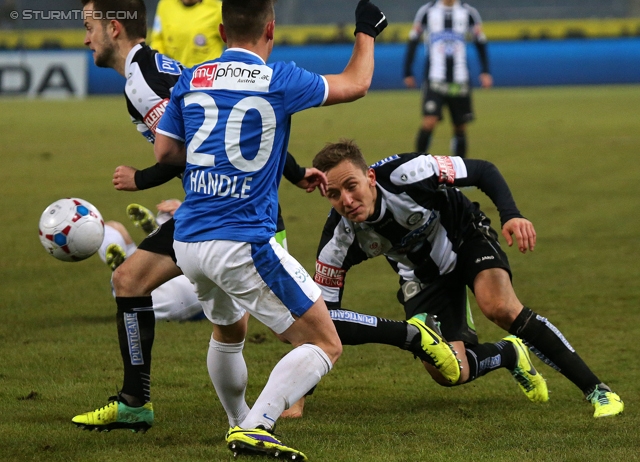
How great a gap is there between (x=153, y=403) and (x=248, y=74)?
6.02 ft

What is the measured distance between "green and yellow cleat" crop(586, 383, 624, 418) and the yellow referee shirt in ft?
18.0

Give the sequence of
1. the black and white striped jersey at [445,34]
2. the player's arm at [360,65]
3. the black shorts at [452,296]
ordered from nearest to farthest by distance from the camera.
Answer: the player's arm at [360,65] → the black shorts at [452,296] → the black and white striped jersey at [445,34]

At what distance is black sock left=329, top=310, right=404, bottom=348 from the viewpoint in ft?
14.3

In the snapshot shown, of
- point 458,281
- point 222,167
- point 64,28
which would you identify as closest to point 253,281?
point 222,167

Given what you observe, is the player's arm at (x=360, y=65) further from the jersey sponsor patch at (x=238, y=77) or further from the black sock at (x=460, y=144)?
the black sock at (x=460, y=144)

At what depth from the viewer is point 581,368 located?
457cm

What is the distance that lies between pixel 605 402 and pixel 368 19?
2.00 m

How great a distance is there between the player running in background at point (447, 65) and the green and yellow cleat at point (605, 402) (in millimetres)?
8752

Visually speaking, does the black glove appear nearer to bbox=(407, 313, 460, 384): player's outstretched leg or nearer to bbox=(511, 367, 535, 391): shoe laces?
bbox=(407, 313, 460, 384): player's outstretched leg

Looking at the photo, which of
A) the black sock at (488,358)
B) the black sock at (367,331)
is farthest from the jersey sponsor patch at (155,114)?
the black sock at (488,358)

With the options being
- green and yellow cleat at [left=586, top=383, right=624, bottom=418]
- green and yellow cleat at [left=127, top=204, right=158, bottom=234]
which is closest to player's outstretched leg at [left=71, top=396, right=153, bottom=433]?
green and yellow cleat at [left=586, top=383, right=624, bottom=418]

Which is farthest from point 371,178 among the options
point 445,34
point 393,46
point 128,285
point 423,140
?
point 393,46

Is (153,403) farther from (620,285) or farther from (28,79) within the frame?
(28,79)

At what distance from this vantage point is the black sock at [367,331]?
4.37 metres
